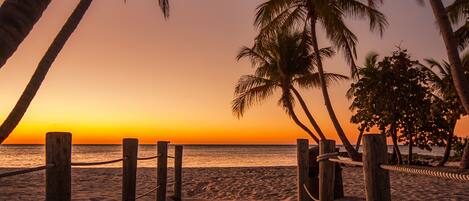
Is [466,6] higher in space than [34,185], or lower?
higher

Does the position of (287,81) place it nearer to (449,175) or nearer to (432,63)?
(432,63)

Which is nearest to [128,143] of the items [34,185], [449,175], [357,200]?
[449,175]

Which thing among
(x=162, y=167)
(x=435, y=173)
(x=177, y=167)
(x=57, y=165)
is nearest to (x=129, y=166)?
(x=162, y=167)

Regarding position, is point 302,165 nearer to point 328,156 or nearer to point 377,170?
point 328,156

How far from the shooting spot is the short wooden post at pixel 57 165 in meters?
3.98

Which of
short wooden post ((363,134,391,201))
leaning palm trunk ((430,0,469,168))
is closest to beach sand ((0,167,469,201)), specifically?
leaning palm trunk ((430,0,469,168))

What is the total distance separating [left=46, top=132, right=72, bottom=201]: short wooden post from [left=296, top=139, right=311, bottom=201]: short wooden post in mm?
3454

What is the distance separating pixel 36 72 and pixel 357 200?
7084 mm

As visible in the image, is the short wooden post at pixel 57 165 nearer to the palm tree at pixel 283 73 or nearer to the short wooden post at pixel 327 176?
the short wooden post at pixel 327 176

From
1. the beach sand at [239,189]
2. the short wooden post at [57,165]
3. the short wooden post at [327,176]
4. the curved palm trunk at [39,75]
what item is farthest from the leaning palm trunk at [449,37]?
the short wooden post at [57,165]

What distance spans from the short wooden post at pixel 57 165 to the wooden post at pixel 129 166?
2.47 m

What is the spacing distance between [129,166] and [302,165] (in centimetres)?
239

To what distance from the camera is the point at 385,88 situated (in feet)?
64.9

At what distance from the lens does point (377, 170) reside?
11.6ft
